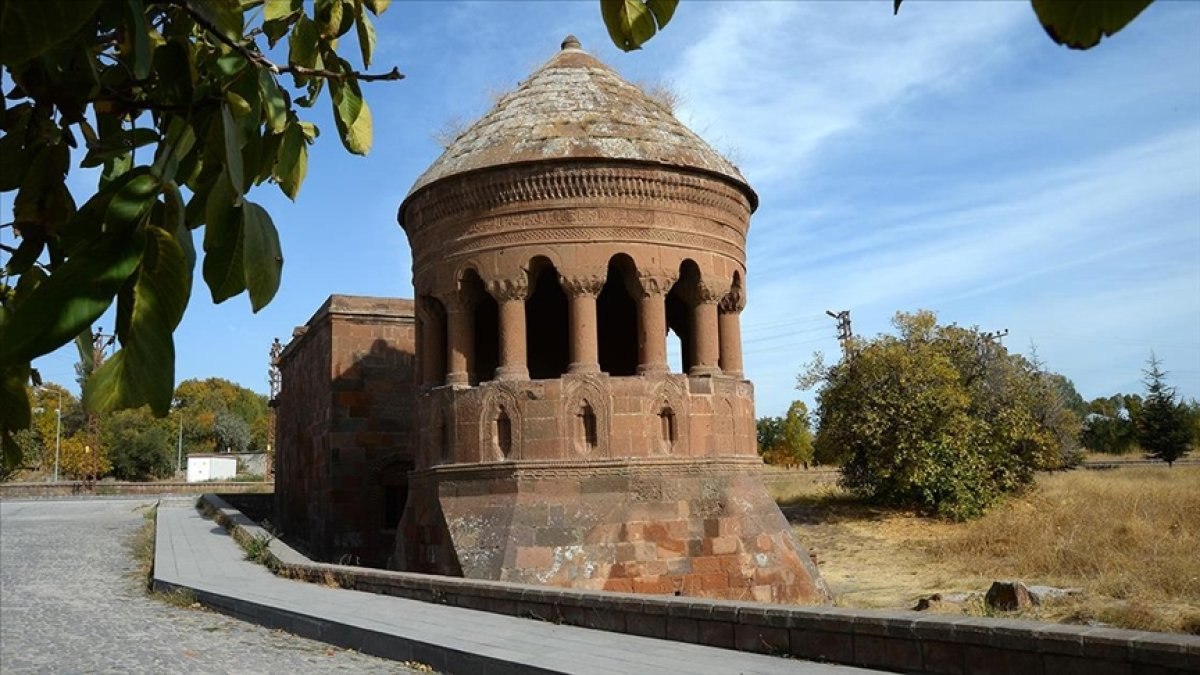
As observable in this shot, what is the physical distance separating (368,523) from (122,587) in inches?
166

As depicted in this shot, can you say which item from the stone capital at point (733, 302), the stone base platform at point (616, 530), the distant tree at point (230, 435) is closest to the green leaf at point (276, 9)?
the stone base platform at point (616, 530)

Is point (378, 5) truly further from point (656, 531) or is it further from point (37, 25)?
point (656, 531)

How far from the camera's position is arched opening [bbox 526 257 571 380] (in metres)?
16.2

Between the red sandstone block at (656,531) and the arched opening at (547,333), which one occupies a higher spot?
the arched opening at (547,333)

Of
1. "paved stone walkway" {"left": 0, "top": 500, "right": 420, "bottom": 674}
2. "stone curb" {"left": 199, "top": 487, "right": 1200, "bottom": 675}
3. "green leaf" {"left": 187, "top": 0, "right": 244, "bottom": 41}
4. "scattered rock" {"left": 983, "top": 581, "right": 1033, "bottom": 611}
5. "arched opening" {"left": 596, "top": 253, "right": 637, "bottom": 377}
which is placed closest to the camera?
"green leaf" {"left": 187, "top": 0, "right": 244, "bottom": 41}

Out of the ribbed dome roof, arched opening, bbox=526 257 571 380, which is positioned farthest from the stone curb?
arched opening, bbox=526 257 571 380

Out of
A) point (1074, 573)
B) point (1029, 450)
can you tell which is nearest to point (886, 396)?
point (1029, 450)

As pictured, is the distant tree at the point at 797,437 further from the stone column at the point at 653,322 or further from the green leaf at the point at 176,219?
the green leaf at the point at 176,219

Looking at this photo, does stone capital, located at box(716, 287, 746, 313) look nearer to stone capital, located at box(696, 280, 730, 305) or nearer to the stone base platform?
stone capital, located at box(696, 280, 730, 305)

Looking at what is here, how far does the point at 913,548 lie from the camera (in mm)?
19141

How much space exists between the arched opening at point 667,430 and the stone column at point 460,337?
8.17ft

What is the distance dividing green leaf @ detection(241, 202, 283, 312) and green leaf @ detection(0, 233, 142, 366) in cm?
24

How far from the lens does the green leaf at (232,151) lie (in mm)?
1437

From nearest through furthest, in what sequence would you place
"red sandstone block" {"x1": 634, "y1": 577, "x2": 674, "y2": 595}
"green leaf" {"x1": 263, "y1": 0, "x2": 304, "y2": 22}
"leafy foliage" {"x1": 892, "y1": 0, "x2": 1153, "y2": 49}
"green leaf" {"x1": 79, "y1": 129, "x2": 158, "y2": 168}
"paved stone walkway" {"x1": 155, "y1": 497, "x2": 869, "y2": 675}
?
"leafy foliage" {"x1": 892, "y1": 0, "x2": 1153, "y2": 49}
"green leaf" {"x1": 79, "y1": 129, "x2": 158, "y2": 168}
"green leaf" {"x1": 263, "y1": 0, "x2": 304, "y2": 22}
"paved stone walkway" {"x1": 155, "y1": 497, "x2": 869, "y2": 675}
"red sandstone block" {"x1": 634, "y1": 577, "x2": 674, "y2": 595}
